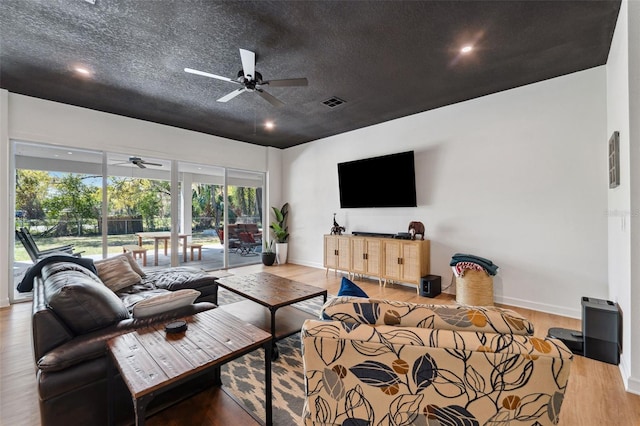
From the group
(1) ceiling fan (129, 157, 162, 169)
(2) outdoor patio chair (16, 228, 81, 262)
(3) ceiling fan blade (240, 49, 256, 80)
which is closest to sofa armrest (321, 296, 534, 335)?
(3) ceiling fan blade (240, 49, 256, 80)

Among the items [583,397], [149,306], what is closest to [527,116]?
[583,397]

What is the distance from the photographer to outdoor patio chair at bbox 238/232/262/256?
6.55m

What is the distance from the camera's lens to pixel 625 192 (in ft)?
6.98

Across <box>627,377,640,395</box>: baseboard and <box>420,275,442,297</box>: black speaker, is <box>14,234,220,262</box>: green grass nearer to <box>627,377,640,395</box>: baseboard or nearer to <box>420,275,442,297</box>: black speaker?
<box>420,275,442,297</box>: black speaker

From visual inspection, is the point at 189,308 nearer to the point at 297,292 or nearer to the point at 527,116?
the point at 297,292

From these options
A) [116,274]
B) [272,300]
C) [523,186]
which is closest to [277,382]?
[272,300]

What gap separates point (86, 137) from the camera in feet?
14.2

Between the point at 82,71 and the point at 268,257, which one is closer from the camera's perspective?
the point at 82,71

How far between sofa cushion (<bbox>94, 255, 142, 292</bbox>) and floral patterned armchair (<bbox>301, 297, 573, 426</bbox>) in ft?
9.06

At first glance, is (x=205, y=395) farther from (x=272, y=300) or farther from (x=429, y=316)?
(x=429, y=316)

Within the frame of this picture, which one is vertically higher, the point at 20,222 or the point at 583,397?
the point at 20,222

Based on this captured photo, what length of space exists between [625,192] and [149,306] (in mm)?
3702

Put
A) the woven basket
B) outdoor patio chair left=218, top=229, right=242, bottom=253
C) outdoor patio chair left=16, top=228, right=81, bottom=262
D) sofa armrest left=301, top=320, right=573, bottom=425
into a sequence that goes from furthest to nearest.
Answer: outdoor patio chair left=218, top=229, right=242, bottom=253 < outdoor patio chair left=16, top=228, right=81, bottom=262 < the woven basket < sofa armrest left=301, top=320, right=573, bottom=425

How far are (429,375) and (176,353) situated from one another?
4.22ft
